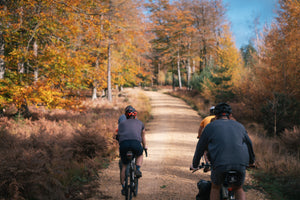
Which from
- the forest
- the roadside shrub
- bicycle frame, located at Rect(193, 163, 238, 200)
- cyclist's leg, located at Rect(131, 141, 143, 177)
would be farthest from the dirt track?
Result: the roadside shrub

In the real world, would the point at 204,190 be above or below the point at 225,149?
below

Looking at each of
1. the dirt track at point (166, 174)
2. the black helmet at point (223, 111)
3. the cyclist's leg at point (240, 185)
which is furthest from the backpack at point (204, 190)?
the dirt track at point (166, 174)

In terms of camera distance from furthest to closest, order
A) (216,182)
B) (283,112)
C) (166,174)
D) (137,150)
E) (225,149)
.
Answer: (283,112) → (166,174) → (137,150) → (216,182) → (225,149)

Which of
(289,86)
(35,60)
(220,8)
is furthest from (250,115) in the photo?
(220,8)

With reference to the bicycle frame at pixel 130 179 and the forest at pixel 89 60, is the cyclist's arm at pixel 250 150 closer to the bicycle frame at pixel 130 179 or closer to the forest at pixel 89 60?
the bicycle frame at pixel 130 179

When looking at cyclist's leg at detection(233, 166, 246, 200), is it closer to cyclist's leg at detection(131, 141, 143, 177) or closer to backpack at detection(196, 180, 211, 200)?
backpack at detection(196, 180, 211, 200)

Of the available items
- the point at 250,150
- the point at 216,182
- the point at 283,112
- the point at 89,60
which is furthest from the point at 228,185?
the point at 89,60

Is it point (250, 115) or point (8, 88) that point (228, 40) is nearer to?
point (250, 115)

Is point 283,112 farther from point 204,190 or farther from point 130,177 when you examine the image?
point 204,190

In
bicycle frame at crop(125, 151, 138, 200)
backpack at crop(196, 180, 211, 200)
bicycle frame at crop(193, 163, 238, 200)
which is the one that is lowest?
bicycle frame at crop(125, 151, 138, 200)

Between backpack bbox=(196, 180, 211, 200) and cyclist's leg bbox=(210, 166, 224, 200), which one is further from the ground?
cyclist's leg bbox=(210, 166, 224, 200)

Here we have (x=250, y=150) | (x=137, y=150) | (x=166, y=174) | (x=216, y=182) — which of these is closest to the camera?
(x=216, y=182)

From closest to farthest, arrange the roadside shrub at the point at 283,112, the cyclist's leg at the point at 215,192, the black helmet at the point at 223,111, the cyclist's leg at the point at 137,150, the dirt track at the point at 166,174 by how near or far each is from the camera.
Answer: the cyclist's leg at the point at 215,192
the black helmet at the point at 223,111
the cyclist's leg at the point at 137,150
the dirt track at the point at 166,174
the roadside shrub at the point at 283,112

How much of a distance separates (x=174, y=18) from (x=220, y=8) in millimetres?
10227
